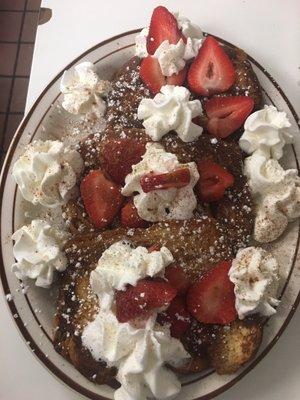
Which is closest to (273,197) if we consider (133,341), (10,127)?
(133,341)

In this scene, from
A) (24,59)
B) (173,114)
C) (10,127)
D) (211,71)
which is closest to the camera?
(173,114)

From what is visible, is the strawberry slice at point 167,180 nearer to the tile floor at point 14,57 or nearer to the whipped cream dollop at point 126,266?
the whipped cream dollop at point 126,266

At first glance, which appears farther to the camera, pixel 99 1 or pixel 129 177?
pixel 99 1

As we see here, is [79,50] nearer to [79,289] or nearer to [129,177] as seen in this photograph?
[129,177]

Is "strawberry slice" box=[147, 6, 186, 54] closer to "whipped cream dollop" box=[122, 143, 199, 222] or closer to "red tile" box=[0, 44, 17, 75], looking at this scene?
"whipped cream dollop" box=[122, 143, 199, 222]

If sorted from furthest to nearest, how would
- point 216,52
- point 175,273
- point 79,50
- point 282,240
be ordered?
point 79,50
point 216,52
point 282,240
point 175,273

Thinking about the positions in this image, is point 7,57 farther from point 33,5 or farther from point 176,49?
point 176,49

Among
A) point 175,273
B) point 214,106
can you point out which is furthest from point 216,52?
point 175,273
